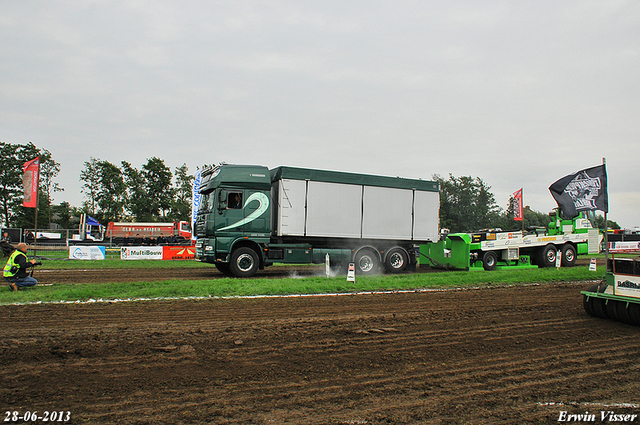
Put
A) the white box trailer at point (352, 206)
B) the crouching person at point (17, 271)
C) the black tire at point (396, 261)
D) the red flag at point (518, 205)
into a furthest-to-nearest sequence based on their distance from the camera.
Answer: the red flag at point (518, 205)
the black tire at point (396, 261)
the white box trailer at point (352, 206)
the crouching person at point (17, 271)

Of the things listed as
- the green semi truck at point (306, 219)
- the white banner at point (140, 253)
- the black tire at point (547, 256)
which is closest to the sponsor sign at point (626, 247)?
the black tire at point (547, 256)

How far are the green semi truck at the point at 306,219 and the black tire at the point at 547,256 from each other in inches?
219

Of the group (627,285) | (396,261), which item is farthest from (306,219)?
(627,285)

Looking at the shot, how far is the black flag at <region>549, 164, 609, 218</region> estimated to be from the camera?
9383 mm

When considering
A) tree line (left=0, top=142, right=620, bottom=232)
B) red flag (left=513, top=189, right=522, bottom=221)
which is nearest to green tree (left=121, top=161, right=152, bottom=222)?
tree line (left=0, top=142, right=620, bottom=232)

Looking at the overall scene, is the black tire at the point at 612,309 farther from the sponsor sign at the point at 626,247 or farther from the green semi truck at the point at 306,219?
the sponsor sign at the point at 626,247

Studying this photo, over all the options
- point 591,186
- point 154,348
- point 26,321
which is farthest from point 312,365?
point 591,186

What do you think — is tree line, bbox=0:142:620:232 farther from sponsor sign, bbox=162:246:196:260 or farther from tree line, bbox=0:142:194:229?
sponsor sign, bbox=162:246:196:260

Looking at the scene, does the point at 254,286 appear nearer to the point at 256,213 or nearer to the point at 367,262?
the point at 256,213

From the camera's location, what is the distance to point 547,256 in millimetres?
17734

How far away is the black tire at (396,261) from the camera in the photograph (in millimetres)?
15953

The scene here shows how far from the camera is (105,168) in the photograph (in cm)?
6975

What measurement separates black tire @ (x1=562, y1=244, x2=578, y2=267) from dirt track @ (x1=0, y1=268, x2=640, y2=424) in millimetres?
12100

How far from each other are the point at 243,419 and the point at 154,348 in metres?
2.33
